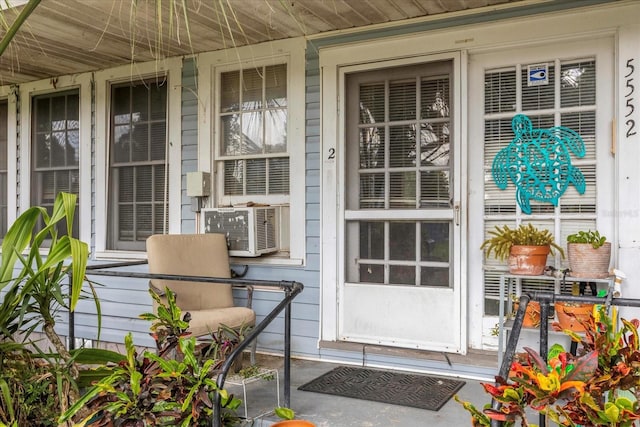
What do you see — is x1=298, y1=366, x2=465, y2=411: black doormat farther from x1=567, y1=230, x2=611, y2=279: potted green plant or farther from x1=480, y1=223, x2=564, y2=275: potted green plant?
x1=567, y1=230, x2=611, y2=279: potted green plant

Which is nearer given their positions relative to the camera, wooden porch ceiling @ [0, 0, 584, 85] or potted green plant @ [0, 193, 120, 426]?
potted green plant @ [0, 193, 120, 426]

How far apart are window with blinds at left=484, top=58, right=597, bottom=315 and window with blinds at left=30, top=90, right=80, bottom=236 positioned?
3.65 meters

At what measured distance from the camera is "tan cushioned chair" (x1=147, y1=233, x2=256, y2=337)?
3560mm

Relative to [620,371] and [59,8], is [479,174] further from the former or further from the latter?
[59,8]

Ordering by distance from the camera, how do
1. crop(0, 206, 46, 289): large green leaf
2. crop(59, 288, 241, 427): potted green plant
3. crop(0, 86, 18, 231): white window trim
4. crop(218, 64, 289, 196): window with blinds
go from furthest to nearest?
crop(0, 86, 18, 231): white window trim → crop(218, 64, 289, 196): window with blinds → crop(0, 206, 46, 289): large green leaf → crop(59, 288, 241, 427): potted green plant

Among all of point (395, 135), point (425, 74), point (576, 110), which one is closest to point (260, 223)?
point (395, 135)

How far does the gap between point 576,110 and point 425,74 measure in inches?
37.8

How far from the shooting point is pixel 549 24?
3236 millimetres

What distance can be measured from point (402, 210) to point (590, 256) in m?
1.17

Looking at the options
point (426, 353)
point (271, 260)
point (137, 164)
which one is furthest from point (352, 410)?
point (137, 164)

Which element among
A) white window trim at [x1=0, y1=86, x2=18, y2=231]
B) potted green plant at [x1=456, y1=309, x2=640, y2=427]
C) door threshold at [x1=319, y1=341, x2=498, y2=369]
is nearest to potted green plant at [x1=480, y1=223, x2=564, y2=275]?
door threshold at [x1=319, y1=341, x2=498, y2=369]

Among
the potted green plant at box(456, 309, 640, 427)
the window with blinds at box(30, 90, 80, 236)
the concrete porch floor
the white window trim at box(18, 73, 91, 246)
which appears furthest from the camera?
the window with blinds at box(30, 90, 80, 236)

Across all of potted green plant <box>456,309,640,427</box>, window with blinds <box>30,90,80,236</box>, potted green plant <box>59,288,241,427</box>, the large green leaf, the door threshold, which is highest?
window with blinds <box>30,90,80,236</box>

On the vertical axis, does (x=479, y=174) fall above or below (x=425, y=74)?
below
